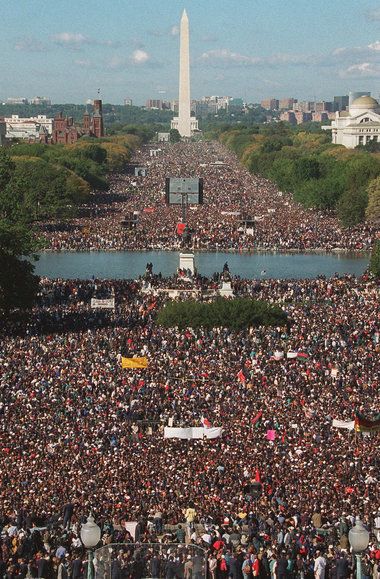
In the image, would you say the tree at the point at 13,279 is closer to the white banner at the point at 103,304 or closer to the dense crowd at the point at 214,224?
the white banner at the point at 103,304

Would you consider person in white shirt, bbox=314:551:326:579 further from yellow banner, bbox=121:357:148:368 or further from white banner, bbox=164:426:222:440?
yellow banner, bbox=121:357:148:368

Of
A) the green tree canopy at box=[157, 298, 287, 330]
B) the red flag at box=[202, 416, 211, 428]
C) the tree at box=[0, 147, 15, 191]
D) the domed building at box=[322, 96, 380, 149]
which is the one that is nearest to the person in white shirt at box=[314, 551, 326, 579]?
the red flag at box=[202, 416, 211, 428]

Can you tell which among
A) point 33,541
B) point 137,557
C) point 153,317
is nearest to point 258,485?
point 33,541

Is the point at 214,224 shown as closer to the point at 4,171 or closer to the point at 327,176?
the point at 4,171

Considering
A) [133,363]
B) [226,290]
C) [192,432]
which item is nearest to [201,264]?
[226,290]

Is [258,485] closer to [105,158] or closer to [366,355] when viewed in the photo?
[366,355]

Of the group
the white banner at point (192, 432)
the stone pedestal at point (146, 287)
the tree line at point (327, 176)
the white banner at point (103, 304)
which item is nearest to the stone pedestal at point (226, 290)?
the stone pedestal at point (146, 287)
